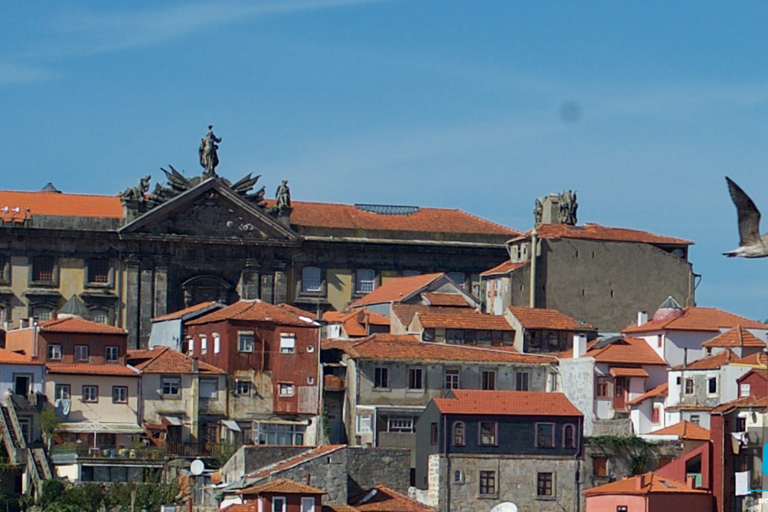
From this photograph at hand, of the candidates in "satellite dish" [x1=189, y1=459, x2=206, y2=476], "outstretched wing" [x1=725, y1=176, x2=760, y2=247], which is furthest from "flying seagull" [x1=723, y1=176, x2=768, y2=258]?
"satellite dish" [x1=189, y1=459, x2=206, y2=476]

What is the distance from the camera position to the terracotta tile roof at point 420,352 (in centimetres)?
7944

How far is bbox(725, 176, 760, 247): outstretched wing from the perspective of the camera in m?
20.9

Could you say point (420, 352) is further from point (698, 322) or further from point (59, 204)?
point (59, 204)

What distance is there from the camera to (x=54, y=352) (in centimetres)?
8150

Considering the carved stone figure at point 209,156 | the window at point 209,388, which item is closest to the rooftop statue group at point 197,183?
the carved stone figure at point 209,156

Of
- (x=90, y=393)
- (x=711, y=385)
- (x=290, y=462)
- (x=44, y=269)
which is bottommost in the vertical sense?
(x=290, y=462)

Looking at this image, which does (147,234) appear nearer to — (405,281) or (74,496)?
(405,281)

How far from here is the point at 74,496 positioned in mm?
68125

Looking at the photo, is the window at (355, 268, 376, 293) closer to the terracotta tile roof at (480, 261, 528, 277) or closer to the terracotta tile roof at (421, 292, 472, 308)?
the terracotta tile roof at (480, 261, 528, 277)

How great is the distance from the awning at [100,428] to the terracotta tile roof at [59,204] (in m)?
26.1

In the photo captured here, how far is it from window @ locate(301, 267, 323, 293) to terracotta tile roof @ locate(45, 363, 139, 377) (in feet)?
84.6

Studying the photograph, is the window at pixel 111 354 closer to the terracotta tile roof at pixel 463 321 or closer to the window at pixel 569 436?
the terracotta tile roof at pixel 463 321

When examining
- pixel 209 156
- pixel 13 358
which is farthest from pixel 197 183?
pixel 13 358

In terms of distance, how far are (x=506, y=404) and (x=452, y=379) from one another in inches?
293
